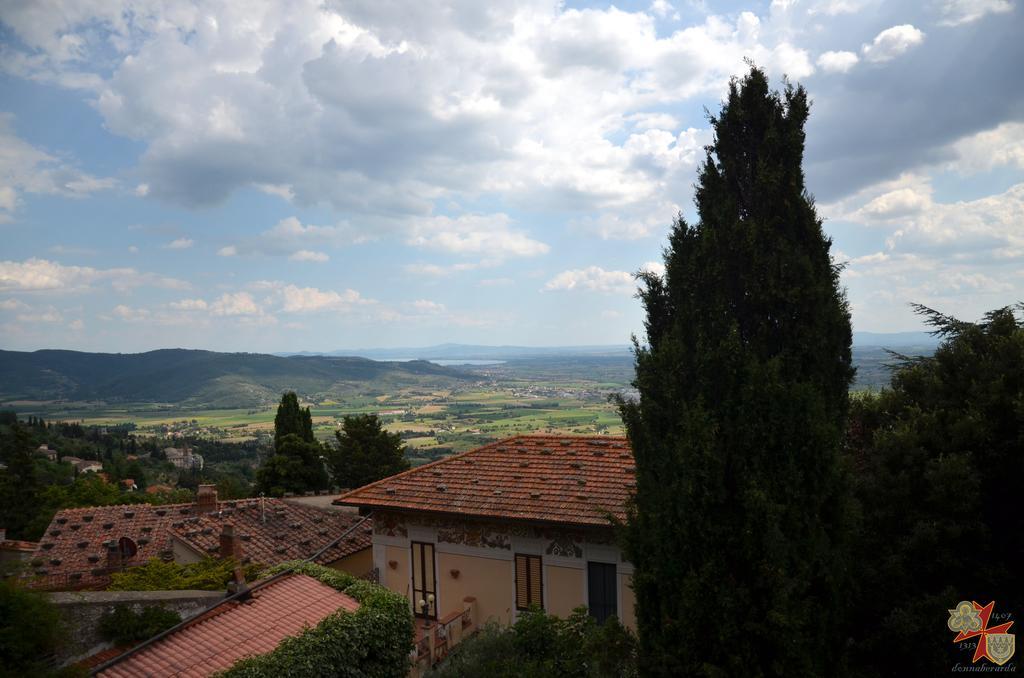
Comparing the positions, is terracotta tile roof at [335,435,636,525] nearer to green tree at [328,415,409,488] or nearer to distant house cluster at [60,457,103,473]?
green tree at [328,415,409,488]

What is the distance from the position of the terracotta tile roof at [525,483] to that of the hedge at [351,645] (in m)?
2.39

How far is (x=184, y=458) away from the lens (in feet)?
277

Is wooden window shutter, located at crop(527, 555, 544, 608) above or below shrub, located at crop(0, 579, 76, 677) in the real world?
below

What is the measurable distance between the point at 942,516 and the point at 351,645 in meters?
8.84

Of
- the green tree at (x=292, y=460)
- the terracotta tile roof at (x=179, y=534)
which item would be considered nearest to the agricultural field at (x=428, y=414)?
the green tree at (x=292, y=460)

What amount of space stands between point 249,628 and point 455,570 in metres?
4.81

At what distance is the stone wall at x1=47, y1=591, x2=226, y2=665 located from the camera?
8844mm

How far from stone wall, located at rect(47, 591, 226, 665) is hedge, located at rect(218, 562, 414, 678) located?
2292mm

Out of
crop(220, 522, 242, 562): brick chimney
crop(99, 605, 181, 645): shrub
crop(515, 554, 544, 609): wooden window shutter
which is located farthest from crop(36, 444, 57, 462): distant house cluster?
crop(515, 554, 544, 609): wooden window shutter

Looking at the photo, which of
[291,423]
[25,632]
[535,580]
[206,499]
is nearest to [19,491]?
[291,423]

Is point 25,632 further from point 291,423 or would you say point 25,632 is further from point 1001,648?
point 291,423

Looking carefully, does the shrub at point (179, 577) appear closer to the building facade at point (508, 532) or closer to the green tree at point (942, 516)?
the building facade at point (508, 532)

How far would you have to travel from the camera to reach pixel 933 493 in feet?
24.8

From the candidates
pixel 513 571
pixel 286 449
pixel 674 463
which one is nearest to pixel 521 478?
pixel 513 571
